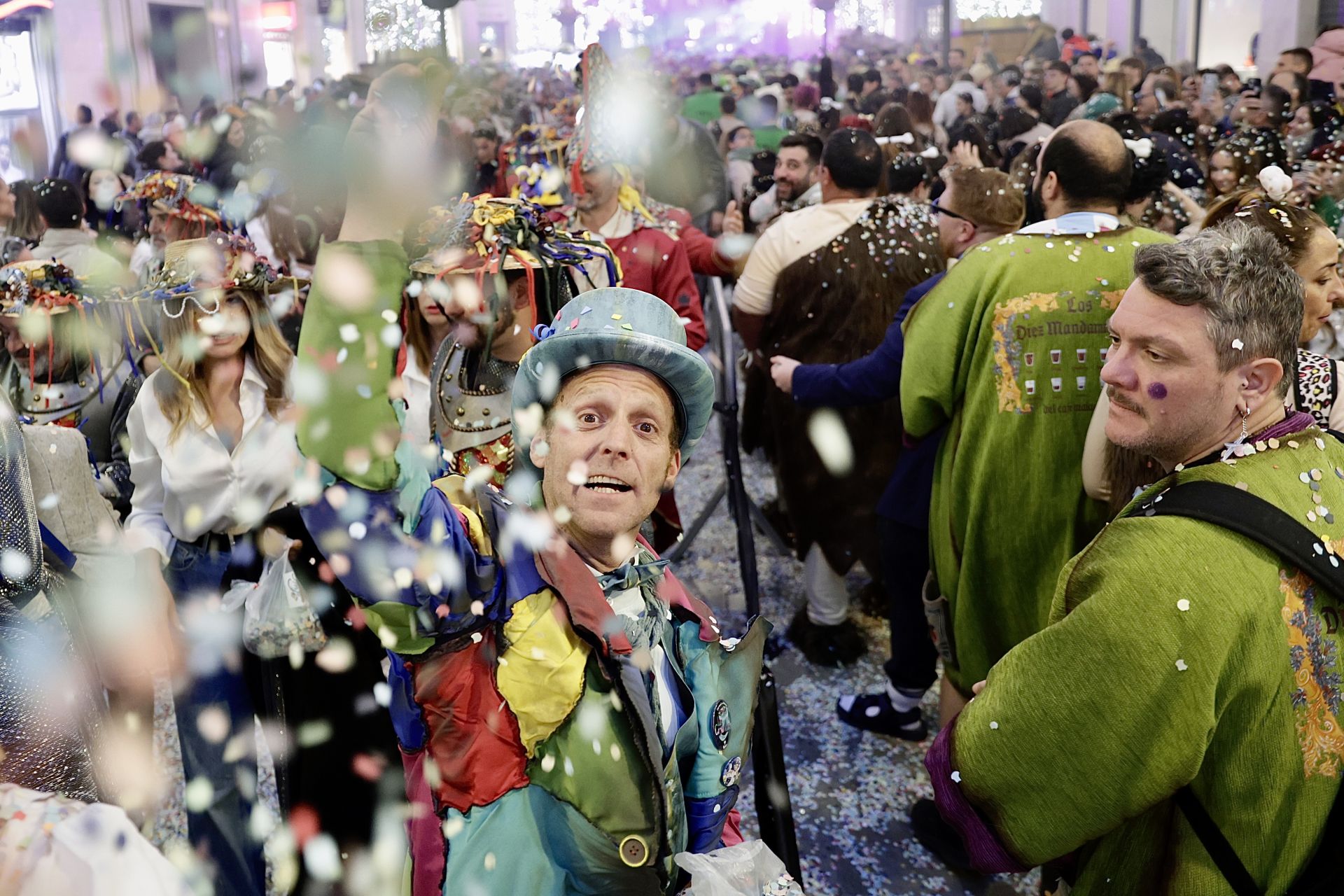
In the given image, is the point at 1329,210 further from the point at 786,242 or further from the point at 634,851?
the point at 634,851

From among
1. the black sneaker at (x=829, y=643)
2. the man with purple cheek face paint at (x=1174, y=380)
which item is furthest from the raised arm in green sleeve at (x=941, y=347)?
the black sneaker at (x=829, y=643)

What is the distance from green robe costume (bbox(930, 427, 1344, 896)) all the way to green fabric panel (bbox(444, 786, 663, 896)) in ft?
2.23

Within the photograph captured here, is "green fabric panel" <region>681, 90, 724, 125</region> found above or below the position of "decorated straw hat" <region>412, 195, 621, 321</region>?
above

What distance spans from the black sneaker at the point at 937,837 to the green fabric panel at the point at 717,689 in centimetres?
166

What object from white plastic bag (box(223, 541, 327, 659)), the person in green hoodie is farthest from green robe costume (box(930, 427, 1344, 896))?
the person in green hoodie

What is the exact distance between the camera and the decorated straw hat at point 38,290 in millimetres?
3027

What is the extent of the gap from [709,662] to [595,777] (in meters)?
0.30

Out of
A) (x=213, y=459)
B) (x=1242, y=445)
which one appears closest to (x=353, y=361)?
(x=1242, y=445)

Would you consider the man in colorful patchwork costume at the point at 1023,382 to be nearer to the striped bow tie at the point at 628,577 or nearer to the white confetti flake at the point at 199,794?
the striped bow tie at the point at 628,577

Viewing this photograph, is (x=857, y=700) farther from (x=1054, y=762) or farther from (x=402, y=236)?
(x=402, y=236)

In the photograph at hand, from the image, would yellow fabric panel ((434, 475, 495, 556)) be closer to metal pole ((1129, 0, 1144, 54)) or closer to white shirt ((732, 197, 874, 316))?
white shirt ((732, 197, 874, 316))

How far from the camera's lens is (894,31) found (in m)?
42.8

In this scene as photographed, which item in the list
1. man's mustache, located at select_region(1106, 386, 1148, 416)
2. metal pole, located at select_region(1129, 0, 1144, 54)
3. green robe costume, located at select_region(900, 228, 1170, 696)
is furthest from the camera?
metal pole, located at select_region(1129, 0, 1144, 54)

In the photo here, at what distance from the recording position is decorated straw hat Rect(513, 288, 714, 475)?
159cm
